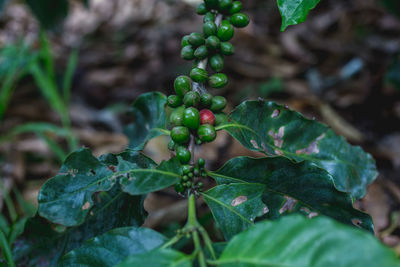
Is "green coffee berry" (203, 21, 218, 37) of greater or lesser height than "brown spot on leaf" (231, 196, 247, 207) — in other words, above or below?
above

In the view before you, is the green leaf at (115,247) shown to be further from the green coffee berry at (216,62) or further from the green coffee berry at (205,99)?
the green coffee berry at (216,62)

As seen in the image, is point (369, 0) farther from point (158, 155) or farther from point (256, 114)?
point (256, 114)

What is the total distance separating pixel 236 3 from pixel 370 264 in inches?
37.2

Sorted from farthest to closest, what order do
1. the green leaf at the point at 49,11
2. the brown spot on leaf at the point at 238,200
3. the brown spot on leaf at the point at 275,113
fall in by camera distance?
1. the green leaf at the point at 49,11
2. the brown spot on leaf at the point at 275,113
3. the brown spot on leaf at the point at 238,200

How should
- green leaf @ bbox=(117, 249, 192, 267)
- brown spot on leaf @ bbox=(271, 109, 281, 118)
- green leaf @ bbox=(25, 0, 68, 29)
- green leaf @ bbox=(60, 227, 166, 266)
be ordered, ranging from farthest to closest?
1. green leaf @ bbox=(25, 0, 68, 29)
2. brown spot on leaf @ bbox=(271, 109, 281, 118)
3. green leaf @ bbox=(60, 227, 166, 266)
4. green leaf @ bbox=(117, 249, 192, 267)

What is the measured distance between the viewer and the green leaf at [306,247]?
0.55 metres

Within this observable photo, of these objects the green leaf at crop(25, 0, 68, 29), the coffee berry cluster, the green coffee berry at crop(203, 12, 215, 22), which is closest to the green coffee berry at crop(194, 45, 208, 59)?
the coffee berry cluster

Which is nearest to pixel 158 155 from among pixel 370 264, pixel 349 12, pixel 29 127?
pixel 29 127

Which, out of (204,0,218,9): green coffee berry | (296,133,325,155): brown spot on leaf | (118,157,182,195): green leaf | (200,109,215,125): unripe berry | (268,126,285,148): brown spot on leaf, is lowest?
(296,133,325,155): brown spot on leaf

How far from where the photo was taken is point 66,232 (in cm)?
114

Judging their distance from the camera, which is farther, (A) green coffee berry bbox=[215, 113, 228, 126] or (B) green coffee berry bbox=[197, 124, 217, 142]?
(A) green coffee berry bbox=[215, 113, 228, 126]

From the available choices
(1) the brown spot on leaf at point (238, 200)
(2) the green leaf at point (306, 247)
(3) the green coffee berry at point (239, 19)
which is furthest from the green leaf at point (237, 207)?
(3) the green coffee berry at point (239, 19)

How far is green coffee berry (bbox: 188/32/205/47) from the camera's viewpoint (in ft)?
3.68

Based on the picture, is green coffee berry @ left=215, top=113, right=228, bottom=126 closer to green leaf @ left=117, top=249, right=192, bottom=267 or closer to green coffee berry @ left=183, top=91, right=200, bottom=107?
green coffee berry @ left=183, top=91, right=200, bottom=107
